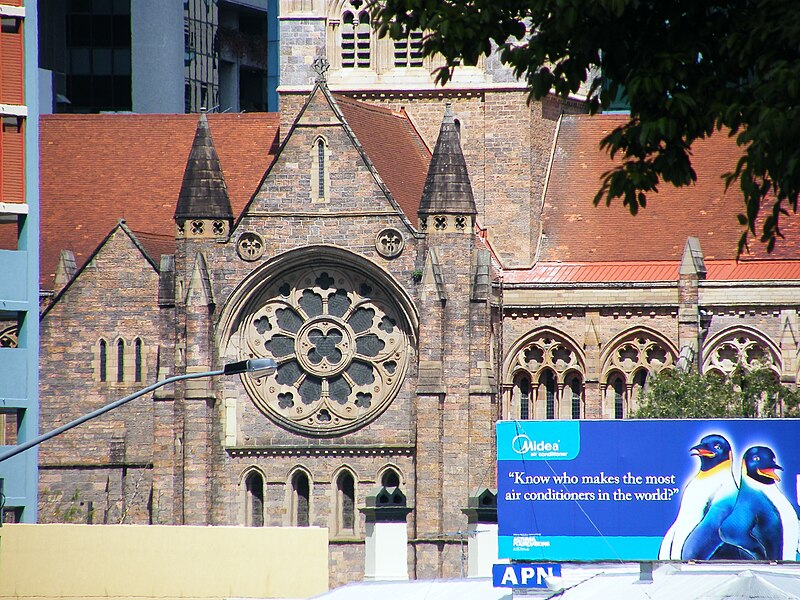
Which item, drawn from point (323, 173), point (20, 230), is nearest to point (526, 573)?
point (20, 230)

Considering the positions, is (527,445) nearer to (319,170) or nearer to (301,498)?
(301,498)

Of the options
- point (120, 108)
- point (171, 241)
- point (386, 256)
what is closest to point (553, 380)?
point (386, 256)

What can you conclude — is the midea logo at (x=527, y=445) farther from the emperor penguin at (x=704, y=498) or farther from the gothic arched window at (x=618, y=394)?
the gothic arched window at (x=618, y=394)

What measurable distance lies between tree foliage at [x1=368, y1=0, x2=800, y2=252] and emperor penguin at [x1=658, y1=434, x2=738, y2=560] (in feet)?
41.9

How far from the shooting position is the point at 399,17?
19.3 metres

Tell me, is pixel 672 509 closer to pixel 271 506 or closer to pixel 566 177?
pixel 271 506

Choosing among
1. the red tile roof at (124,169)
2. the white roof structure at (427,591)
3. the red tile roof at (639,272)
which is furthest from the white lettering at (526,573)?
the red tile roof at (124,169)

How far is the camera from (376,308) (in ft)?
167

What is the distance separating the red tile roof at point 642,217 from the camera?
178ft

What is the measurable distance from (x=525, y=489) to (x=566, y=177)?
2548cm

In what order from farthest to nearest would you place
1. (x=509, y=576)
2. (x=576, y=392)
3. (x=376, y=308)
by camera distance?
(x=576, y=392), (x=376, y=308), (x=509, y=576)

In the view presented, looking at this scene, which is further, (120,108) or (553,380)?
(120,108)

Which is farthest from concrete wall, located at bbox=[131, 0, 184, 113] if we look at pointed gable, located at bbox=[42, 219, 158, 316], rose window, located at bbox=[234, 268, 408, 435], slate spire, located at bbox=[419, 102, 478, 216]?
slate spire, located at bbox=[419, 102, 478, 216]

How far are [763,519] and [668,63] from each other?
1407cm
